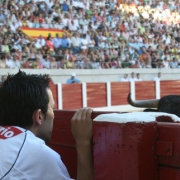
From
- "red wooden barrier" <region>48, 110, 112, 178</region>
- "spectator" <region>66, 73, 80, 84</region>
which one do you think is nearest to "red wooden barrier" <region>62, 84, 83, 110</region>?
"spectator" <region>66, 73, 80, 84</region>

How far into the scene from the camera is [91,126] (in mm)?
1319

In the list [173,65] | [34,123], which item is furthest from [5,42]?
[34,123]

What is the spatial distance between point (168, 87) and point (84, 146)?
548 inches

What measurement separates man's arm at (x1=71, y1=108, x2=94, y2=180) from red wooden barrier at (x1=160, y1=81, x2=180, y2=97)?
13.5 meters

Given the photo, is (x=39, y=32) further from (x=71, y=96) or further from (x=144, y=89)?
(x=144, y=89)

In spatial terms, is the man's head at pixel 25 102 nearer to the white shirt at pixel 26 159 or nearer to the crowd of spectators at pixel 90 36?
the white shirt at pixel 26 159

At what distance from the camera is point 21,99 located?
1294 millimetres

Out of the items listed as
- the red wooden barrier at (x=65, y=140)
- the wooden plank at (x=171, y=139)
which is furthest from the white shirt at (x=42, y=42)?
the wooden plank at (x=171, y=139)

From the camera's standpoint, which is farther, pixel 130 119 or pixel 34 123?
pixel 34 123

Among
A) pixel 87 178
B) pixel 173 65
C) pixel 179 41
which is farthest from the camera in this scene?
pixel 179 41

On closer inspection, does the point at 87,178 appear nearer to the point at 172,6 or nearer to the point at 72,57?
the point at 72,57

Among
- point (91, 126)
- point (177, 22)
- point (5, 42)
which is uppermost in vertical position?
point (177, 22)

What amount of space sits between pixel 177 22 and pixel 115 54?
6.47 meters

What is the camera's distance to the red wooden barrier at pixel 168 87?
48.2 feet
